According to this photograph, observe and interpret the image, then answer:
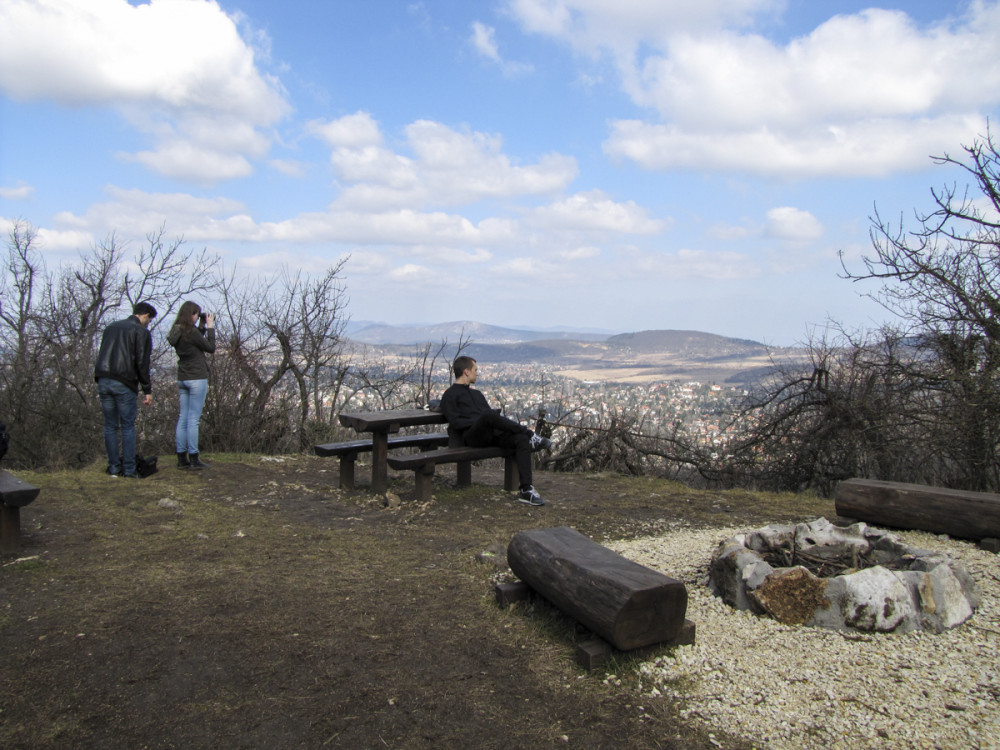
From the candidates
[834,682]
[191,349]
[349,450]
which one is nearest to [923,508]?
[834,682]

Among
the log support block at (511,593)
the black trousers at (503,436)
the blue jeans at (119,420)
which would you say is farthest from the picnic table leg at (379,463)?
the log support block at (511,593)

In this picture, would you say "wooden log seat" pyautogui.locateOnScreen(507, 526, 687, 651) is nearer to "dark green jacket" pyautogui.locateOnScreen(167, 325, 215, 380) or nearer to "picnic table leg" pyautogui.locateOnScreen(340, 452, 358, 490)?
"picnic table leg" pyautogui.locateOnScreen(340, 452, 358, 490)

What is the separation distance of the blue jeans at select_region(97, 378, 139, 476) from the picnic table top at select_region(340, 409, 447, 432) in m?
2.16

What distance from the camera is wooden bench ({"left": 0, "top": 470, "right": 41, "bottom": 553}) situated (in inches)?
171

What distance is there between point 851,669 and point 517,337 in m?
36.8

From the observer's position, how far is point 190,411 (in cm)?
738

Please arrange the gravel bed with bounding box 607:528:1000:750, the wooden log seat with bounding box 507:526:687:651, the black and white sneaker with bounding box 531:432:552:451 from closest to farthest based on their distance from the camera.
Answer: the gravel bed with bounding box 607:528:1000:750
the wooden log seat with bounding box 507:526:687:651
the black and white sneaker with bounding box 531:432:552:451

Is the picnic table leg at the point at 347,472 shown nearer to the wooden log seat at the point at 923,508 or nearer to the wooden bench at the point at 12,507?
the wooden bench at the point at 12,507

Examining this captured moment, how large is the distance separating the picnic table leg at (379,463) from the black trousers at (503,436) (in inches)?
31.1

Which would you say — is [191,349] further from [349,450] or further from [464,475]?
[464,475]

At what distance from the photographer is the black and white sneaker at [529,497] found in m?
6.54

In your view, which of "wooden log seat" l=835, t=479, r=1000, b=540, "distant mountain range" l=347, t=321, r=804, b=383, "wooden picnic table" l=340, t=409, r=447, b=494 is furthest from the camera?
"distant mountain range" l=347, t=321, r=804, b=383

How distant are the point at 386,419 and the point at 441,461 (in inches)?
25.5

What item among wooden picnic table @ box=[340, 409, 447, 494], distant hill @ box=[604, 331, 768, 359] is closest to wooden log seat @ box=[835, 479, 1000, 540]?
wooden picnic table @ box=[340, 409, 447, 494]
